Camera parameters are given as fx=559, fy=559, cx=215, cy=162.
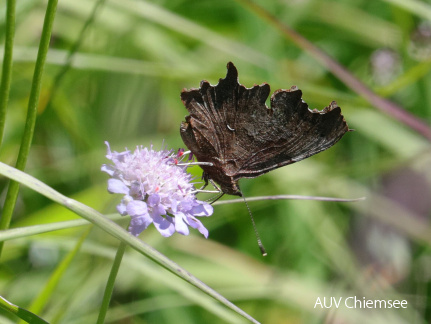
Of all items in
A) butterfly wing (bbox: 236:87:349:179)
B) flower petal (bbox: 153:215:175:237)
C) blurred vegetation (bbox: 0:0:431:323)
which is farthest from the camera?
blurred vegetation (bbox: 0:0:431:323)

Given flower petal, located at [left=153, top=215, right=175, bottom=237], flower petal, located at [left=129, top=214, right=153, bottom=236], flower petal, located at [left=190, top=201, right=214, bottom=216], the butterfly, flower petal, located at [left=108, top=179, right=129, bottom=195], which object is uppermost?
the butterfly

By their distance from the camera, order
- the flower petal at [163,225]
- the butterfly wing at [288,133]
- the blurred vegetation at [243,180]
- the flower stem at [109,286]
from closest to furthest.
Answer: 1. the flower stem at [109,286]
2. the flower petal at [163,225]
3. the butterfly wing at [288,133]
4. the blurred vegetation at [243,180]

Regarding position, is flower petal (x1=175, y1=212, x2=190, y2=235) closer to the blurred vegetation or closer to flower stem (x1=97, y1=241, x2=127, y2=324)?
flower stem (x1=97, y1=241, x2=127, y2=324)

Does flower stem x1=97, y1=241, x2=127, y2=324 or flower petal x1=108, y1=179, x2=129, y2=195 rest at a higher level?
flower petal x1=108, y1=179, x2=129, y2=195

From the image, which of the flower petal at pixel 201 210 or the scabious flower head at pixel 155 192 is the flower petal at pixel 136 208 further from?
the flower petal at pixel 201 210

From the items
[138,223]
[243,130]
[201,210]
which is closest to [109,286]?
[138,223]

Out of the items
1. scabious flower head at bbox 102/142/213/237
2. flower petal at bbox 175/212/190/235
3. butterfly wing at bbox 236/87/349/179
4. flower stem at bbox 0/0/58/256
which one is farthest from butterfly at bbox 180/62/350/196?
flower stem at bbox 0/0/58/256

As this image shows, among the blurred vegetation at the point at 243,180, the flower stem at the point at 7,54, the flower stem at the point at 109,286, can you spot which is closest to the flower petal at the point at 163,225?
the flower stem at the point at 109,286
